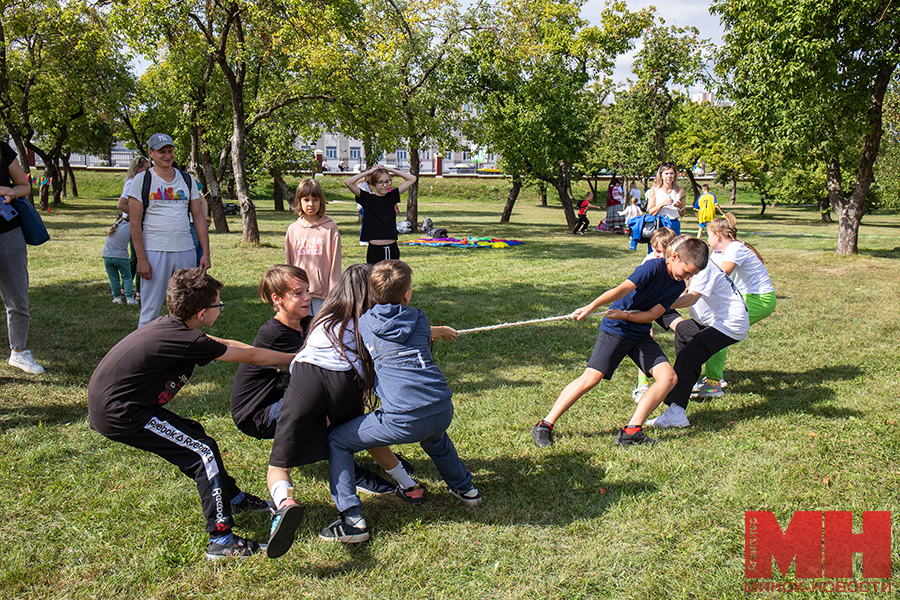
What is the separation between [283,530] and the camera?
279cm

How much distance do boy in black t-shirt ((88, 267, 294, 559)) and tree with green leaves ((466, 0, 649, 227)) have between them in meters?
21.0

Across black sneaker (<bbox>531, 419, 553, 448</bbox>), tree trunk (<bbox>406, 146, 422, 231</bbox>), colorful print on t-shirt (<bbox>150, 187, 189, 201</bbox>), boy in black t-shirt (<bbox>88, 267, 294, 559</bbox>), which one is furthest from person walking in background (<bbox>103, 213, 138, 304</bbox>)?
tree trunk (<bbox>406, 146, 422, 231</bbox>)

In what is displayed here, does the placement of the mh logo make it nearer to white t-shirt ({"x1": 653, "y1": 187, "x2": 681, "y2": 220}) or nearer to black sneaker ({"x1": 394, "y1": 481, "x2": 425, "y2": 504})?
black sneaker ({"x1": 394, "y1": 481, "x2": 425, "y2": 504})

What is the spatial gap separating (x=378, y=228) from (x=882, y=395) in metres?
4.99

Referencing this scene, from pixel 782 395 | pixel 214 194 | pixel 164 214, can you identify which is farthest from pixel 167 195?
pixel 214 194

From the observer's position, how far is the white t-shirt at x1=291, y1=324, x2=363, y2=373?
124 inches

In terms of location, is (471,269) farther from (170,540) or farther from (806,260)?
(170,540)

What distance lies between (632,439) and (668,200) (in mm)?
5090

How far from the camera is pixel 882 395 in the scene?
531 centimetres

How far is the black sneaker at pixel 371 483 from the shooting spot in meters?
3.67

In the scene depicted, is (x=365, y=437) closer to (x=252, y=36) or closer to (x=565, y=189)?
(x=252, y=36)

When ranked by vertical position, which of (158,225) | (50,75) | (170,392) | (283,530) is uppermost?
(50,75)

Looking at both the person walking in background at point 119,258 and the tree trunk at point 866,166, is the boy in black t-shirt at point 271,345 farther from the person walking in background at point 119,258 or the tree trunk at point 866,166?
the tree trunk at point 866,166

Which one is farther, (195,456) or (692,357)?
(692,357)
